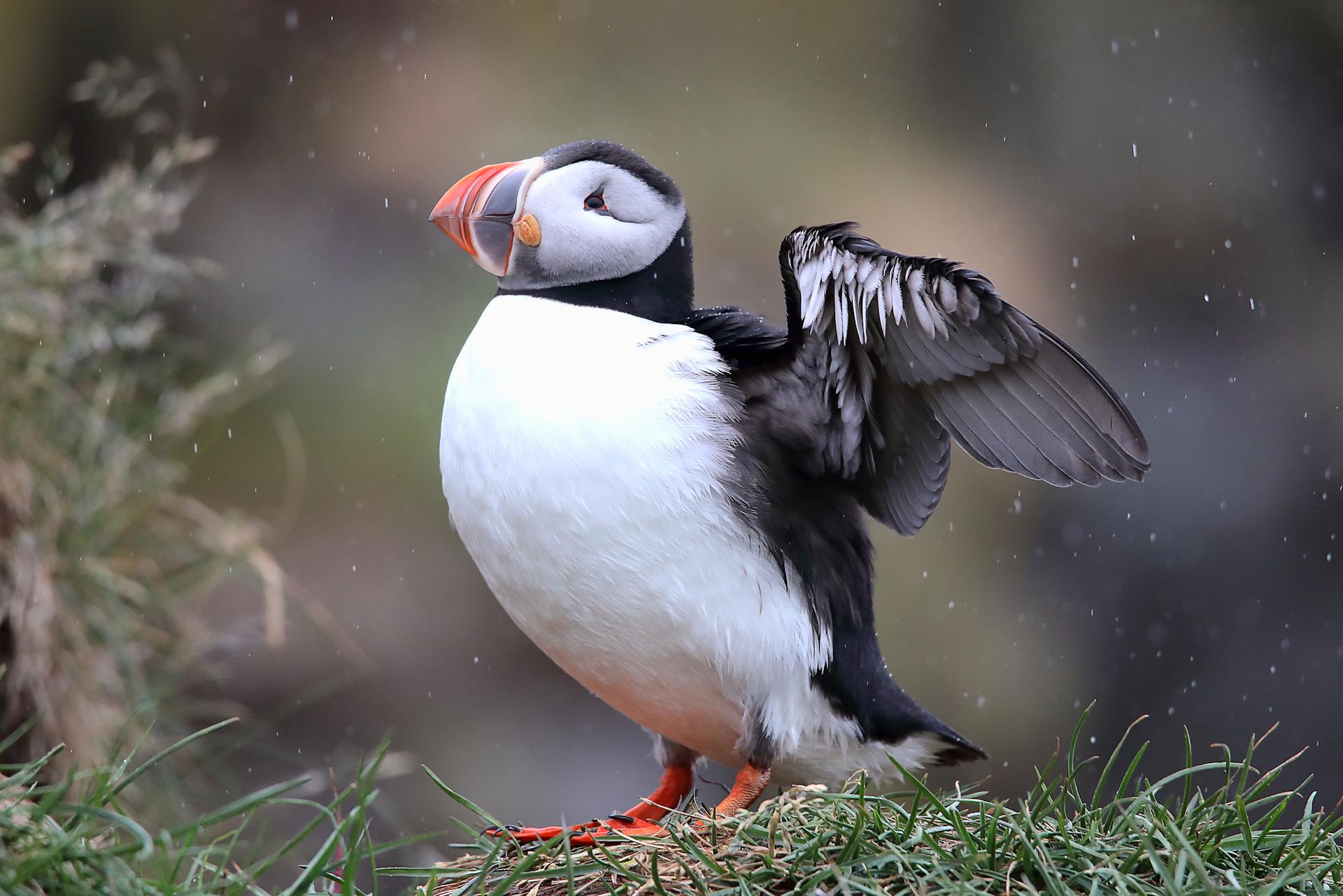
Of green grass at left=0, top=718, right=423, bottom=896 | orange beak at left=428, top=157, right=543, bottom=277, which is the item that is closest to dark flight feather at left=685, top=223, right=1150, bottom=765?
orange beak at left=428, top=157, right=543, bottom=277

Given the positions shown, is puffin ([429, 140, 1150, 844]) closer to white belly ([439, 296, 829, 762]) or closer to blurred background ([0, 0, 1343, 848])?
white belly ([439, 296, 829, 762])

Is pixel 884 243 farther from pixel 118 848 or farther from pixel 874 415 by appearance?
pixel 118 848

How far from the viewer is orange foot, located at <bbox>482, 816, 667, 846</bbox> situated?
1438mm

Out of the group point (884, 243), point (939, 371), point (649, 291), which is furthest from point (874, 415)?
point (884, 243)

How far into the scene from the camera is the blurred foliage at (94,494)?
7.08ft

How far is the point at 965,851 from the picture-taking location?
4.09 feet

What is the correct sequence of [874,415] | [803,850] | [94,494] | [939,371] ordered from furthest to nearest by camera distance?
1. [94,494]
2. [874,415]
3. [939,371]
4. [803,850]

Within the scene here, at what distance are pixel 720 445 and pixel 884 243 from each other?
3.31 metres

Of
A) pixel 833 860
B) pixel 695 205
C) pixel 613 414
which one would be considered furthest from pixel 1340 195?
pixel 833 860

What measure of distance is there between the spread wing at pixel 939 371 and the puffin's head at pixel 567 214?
27 cm

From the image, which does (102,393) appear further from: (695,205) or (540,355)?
(695,205)

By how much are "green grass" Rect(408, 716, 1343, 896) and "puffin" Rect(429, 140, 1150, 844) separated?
0.22 metres

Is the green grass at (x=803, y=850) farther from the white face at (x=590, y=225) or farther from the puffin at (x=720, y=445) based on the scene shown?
the white face at (x=590, y=225)

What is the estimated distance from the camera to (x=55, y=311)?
2271mm
